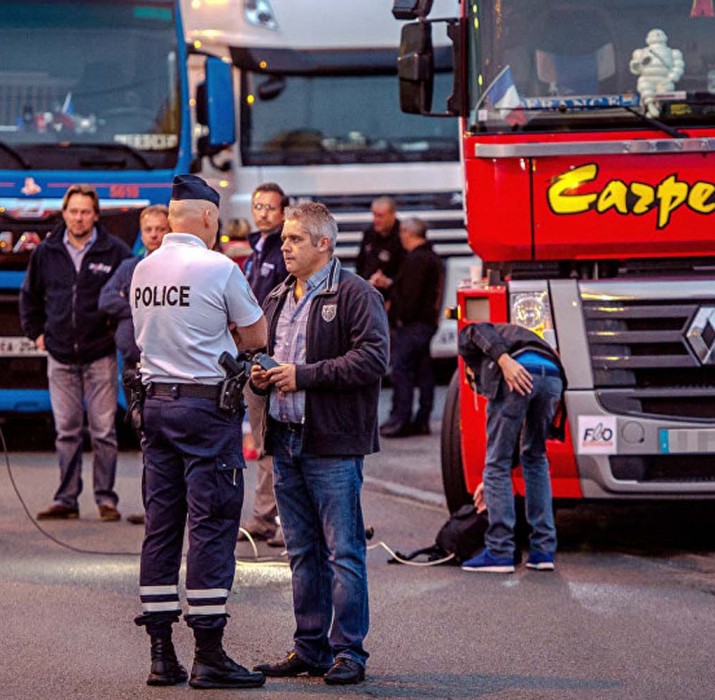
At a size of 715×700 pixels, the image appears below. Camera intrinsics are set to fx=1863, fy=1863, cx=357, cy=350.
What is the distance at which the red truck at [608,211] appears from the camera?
9.54 meters

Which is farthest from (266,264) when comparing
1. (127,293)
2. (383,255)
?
(383,255)

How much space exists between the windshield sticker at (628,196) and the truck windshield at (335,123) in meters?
8.45

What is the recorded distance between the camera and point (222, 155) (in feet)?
57.9

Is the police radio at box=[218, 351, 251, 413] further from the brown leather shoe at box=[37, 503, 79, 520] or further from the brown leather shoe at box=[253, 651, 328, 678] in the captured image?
the brown leather shoe at box=[37, 503, 79, 520]

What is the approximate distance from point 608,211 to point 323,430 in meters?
3.28

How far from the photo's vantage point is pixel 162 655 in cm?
680

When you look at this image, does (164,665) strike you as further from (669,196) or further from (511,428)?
(669,196)

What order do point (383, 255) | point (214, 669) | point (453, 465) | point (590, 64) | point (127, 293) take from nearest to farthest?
1. point (214, 669)
2. point (590, 64)
3. point (453, 465)
4. point (127, 293)
5. point (383, 255)

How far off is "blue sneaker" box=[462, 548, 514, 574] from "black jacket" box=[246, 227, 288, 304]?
1.83 metres

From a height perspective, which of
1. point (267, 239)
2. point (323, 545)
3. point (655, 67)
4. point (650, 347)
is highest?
point (655, 67)

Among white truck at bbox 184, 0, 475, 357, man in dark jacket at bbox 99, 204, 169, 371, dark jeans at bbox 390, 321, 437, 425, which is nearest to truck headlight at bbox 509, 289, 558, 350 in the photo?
man in dark jacket at bbox 99, 204, 169, 371

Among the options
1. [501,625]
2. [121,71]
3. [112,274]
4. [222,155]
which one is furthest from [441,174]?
[501,625]

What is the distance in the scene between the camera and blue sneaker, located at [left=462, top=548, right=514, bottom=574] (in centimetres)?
934

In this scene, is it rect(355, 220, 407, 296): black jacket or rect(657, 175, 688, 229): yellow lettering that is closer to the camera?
rect(657, 175, 688, 229): yellow lettering
